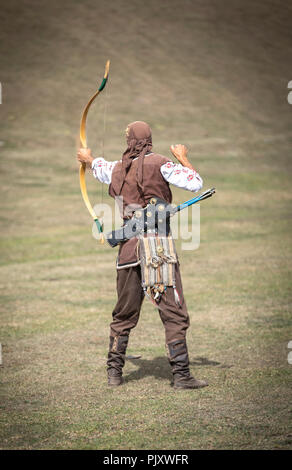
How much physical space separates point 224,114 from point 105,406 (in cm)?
2215

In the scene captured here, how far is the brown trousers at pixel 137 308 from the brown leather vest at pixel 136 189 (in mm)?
149

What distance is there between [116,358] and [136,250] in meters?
0.96

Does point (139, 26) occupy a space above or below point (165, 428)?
above

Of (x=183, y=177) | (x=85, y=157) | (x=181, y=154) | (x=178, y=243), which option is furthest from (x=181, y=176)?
(x=178, y=243)

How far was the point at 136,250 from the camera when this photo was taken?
5.89 meters

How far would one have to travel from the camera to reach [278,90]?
28031 millimetres

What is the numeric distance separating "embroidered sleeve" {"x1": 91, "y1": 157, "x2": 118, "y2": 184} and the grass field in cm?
181

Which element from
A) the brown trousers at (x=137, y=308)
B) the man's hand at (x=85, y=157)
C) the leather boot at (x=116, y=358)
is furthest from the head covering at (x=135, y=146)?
the leather boot at (x=116, y=358)
